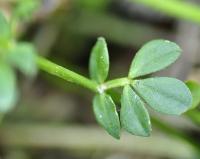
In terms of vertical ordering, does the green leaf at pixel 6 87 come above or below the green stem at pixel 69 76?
below

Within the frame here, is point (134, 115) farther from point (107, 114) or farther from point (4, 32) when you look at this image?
point (4, 32)

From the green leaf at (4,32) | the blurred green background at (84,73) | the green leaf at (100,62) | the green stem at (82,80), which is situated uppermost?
the blurred green background at (84,73)

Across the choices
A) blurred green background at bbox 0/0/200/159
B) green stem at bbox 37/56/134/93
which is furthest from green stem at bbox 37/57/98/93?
blurred green background at bbox 0/0/200/159

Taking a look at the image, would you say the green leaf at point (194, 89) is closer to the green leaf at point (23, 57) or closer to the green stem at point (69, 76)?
the green stem at point (69, 76)

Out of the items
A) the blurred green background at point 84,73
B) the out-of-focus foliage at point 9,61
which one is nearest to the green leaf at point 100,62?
the out-of-focus foliage at point 9,61

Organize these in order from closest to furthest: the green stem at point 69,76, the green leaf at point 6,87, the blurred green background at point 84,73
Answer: the green leaf at point 6,87 → the green stem at point 69,76 → the blurred green background at point 84,73

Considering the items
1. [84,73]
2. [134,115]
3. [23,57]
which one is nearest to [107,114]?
[134,115]
